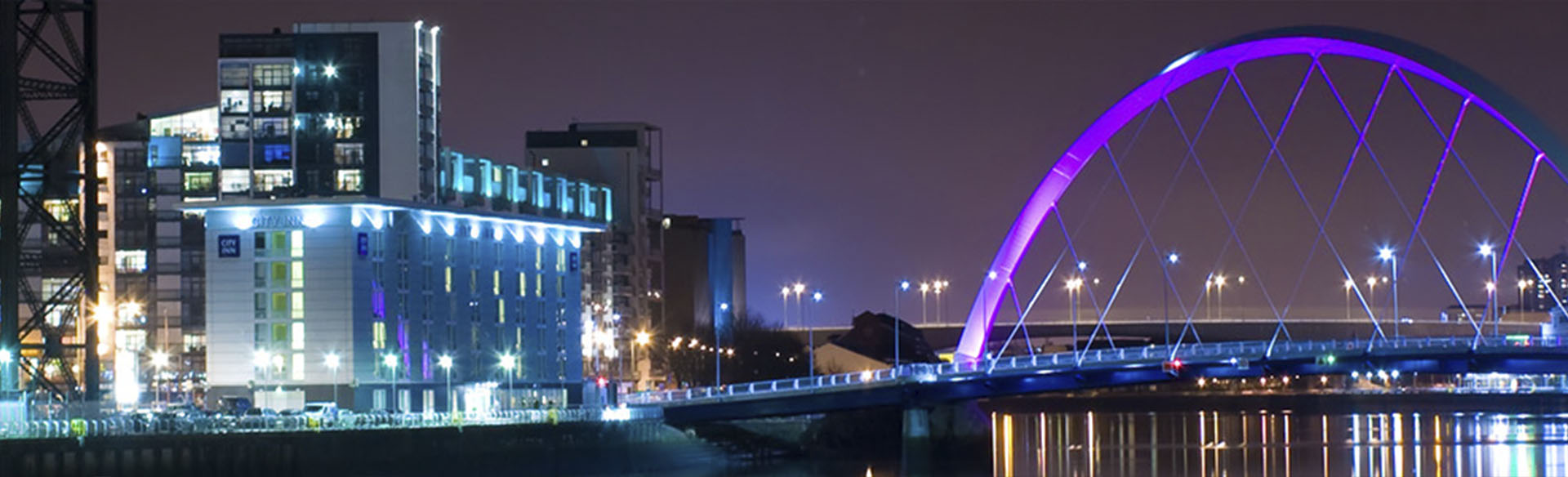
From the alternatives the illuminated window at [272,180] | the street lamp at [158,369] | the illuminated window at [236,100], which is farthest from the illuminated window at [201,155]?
the illuminated window at [272,180]

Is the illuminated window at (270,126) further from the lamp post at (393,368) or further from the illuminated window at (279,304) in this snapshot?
the lamp post at (393,368)

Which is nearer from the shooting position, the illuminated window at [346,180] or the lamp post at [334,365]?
the lamp post at [334,365]

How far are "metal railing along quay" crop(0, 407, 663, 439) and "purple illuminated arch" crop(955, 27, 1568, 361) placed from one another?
630 inches

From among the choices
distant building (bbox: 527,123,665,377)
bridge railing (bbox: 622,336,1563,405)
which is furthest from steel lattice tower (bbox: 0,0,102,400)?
distant building (bbox: 527,123,665,377)

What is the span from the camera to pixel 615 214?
173750 millimetres

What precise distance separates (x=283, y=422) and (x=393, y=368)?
2369 centimetres

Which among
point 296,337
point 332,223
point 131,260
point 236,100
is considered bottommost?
point 296,337

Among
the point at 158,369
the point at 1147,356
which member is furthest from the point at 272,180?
the point at 1147,356

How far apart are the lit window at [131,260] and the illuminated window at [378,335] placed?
34485 millimetres

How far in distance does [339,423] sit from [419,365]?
77.6 ft

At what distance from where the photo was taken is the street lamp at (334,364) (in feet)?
335

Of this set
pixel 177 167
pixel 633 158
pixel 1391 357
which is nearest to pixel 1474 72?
pixel 1391 357

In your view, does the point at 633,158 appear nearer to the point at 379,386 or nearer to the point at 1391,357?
the point at 379,386

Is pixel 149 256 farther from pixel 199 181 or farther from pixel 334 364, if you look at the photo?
pixel 334 364
